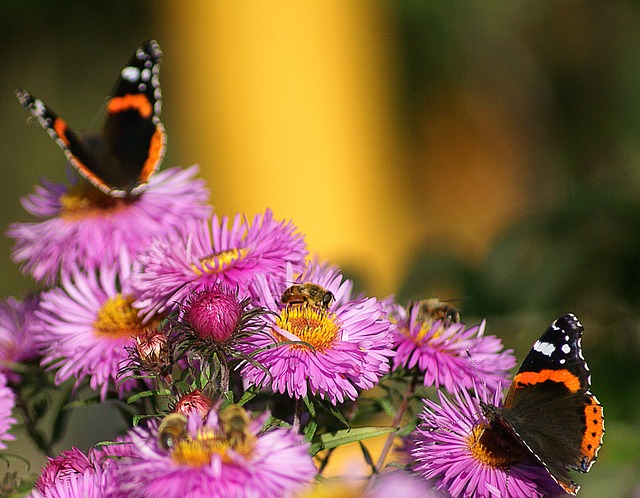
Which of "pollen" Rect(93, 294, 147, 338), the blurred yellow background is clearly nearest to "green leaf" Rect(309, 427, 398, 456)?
"pollen" Rect(93, 294, 147, 338)

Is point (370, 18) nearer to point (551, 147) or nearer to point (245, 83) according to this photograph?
point (245, 83)

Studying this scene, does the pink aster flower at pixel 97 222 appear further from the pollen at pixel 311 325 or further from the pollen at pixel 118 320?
the pollen at pixel 311 325

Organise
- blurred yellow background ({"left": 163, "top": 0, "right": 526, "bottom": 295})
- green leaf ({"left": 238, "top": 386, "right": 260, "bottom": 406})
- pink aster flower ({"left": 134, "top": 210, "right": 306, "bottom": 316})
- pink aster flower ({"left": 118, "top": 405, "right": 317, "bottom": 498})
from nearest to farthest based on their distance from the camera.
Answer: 1. pink aster flower ({"left": 118, "top": 405, "right": 317, "bottom": 498})
2. green leaf ({"left": 238, "top": 386, "right": 260, "bottom": 406})
3. pink aster flower ({"left": 134, "top": 210, "right": 306, "bottom": 316})
4. blurred yellow background ({"left": 163, "top": 0, "right": 526, "bottom": 295})

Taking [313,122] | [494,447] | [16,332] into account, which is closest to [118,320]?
[16,332]

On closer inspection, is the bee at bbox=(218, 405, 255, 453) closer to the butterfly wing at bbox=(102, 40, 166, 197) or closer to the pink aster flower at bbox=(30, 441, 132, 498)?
the pink aster flower at bbox=(30, 441, 132, 498)

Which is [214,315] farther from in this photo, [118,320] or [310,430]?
[118,320]

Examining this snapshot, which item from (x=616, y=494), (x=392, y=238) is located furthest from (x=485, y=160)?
(x=616, y=494)

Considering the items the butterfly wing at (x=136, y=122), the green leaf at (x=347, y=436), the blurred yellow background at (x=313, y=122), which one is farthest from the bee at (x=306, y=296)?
the blurred yellow background at (x=313, y=122)
